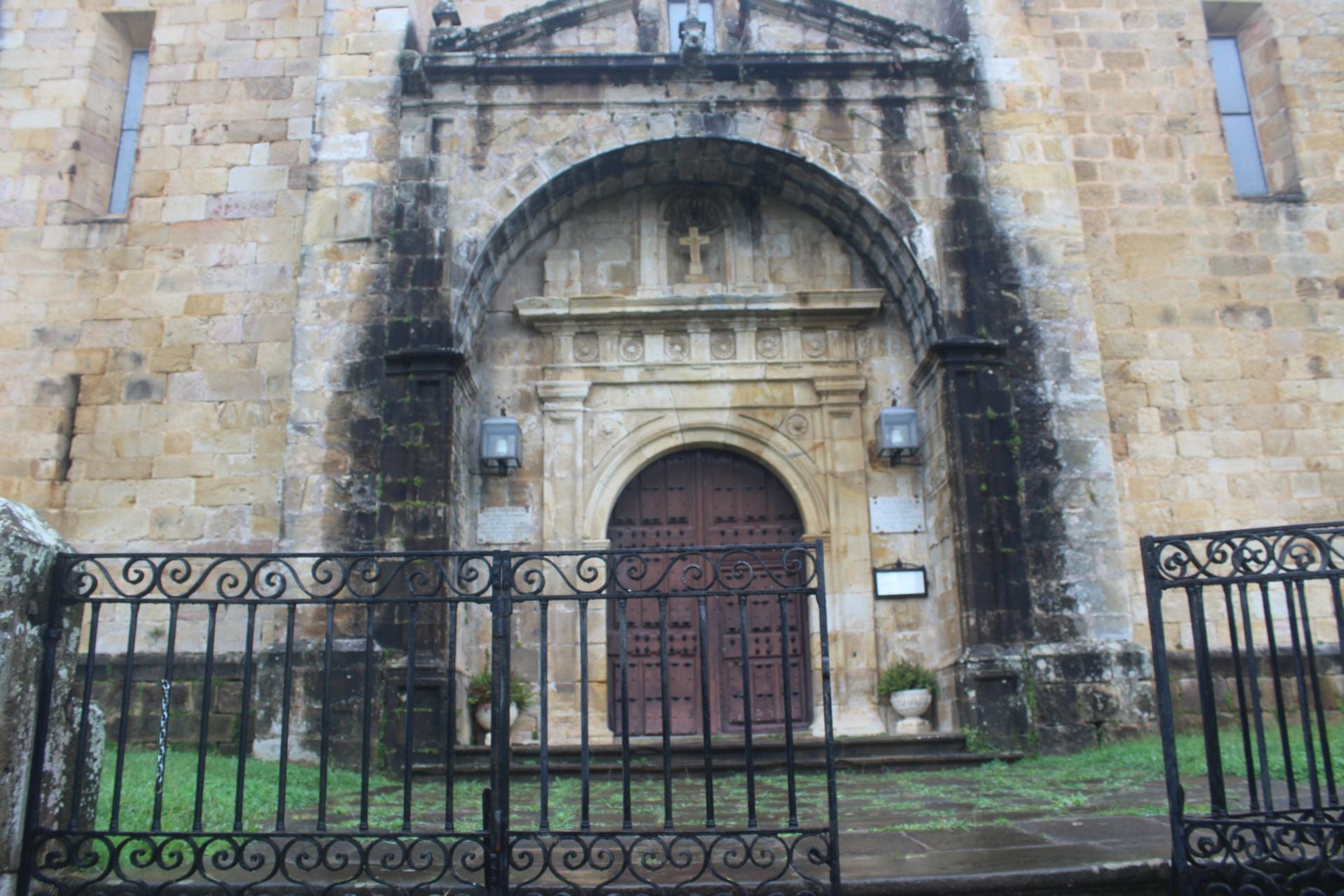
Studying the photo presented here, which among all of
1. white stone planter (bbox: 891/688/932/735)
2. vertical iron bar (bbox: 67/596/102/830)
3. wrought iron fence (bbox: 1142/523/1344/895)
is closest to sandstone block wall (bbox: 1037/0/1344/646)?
white stone planter (bbox: 891/688/932/735)

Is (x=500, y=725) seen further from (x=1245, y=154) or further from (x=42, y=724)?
(x=1245, y=154)

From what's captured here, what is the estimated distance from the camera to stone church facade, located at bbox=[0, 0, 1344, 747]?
8023 mm

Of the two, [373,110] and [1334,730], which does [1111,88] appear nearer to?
[1334,730]

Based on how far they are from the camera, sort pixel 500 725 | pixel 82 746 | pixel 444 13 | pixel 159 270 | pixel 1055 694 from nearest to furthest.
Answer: pixel 500 725
pixel 82 746
pixel 1055 694
pixel 444 13
pixel 159 270

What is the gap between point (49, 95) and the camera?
980 cm

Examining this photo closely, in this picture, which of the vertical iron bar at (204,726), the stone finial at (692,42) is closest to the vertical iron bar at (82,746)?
the vertical iron bar at (204,726)

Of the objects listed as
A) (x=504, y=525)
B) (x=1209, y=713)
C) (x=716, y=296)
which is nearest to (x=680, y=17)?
(x=716, y=296)

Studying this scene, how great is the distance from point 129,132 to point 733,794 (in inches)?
343

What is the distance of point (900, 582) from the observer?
8.41 m

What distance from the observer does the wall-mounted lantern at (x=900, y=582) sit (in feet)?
27.5

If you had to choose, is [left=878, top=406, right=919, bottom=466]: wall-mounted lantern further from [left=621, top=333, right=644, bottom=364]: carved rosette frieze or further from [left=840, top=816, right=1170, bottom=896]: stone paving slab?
[left=840, top=816, right=1170, bottom=896]: stone paving slab

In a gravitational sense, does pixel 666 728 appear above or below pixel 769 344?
below

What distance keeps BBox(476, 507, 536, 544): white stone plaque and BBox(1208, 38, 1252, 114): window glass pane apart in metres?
7.71

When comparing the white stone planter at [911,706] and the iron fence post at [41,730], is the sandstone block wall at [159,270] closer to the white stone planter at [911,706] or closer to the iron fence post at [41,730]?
the iron fence post at [41,730]
